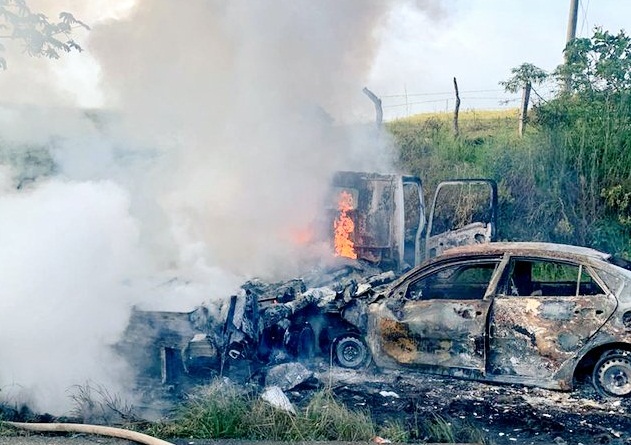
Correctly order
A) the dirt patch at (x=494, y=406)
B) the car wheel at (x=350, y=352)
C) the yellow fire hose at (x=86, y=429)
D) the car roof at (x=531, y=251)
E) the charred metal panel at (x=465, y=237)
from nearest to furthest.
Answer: the yellow fire hose at (x=86, y=429)
the dirt patch at (x=494, y=406)
the car roof at (x=531, y=251)
the car wheel at (x=350, y=352)
the charred metal panel at (x=465, y=237)

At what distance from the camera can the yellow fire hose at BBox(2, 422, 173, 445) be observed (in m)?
4.95

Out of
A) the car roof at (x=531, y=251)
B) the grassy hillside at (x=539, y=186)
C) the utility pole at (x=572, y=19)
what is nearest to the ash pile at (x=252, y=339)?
the car roof at (x=531, y=251)

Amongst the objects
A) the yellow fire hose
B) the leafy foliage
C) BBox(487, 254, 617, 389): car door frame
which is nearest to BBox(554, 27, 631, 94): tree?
the leafy foliage

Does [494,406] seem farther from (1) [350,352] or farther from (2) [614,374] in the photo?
(1) [350,352]

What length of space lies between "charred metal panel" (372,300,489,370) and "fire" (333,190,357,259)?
3740 millimetres

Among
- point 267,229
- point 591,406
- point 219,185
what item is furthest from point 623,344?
point 219,185

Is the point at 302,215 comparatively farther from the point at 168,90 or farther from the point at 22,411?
the point at 22,411

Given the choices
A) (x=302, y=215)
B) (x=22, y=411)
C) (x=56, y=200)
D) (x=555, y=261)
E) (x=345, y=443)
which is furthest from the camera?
(x=302, y=215)

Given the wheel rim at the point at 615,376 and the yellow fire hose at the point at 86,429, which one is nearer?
the yellow fire hose at the point at 86,429

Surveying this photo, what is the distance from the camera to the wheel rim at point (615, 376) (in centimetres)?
598

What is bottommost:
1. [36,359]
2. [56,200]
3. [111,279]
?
[36,359]

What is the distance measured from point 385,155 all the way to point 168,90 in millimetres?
5211

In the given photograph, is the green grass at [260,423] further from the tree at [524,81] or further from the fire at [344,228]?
the tree at [524,81]

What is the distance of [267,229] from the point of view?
11.4m
